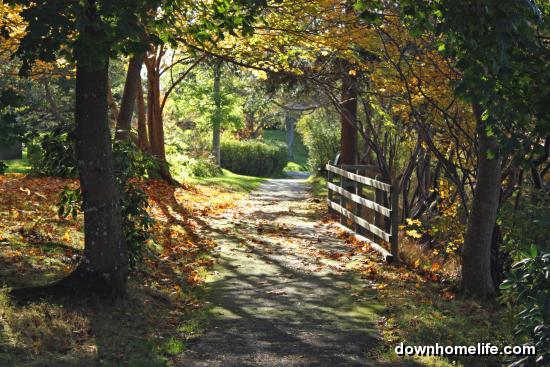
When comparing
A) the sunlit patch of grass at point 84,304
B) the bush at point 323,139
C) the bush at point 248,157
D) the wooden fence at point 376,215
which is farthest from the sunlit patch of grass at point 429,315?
the bush at point 248,157

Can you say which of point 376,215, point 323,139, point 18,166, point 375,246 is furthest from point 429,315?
point 323,139

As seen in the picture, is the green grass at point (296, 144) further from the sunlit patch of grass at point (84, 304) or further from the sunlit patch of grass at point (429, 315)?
the sunlit patch of grass at point (429, 315)

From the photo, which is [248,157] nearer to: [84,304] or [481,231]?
[481,231]

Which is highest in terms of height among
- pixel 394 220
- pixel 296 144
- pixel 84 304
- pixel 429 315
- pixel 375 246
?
pixel 296 144

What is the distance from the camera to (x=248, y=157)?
147 ft

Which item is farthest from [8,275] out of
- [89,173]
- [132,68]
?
[132,68]

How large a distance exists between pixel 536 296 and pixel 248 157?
134 ft

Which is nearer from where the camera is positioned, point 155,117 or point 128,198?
→ point 128,198

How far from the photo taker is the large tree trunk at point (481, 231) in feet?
29.8

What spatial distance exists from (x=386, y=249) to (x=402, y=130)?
7644 mm

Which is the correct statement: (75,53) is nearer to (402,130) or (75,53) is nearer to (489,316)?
(489,316)

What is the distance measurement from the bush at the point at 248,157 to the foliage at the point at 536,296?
39.5m

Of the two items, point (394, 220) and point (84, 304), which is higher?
point (394, 220)

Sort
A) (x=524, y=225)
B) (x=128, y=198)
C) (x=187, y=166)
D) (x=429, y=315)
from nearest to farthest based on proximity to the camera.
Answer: (x=429, y=315)
(x=128, y=198)
(x=524, y=225)
(x=187, y=166)
